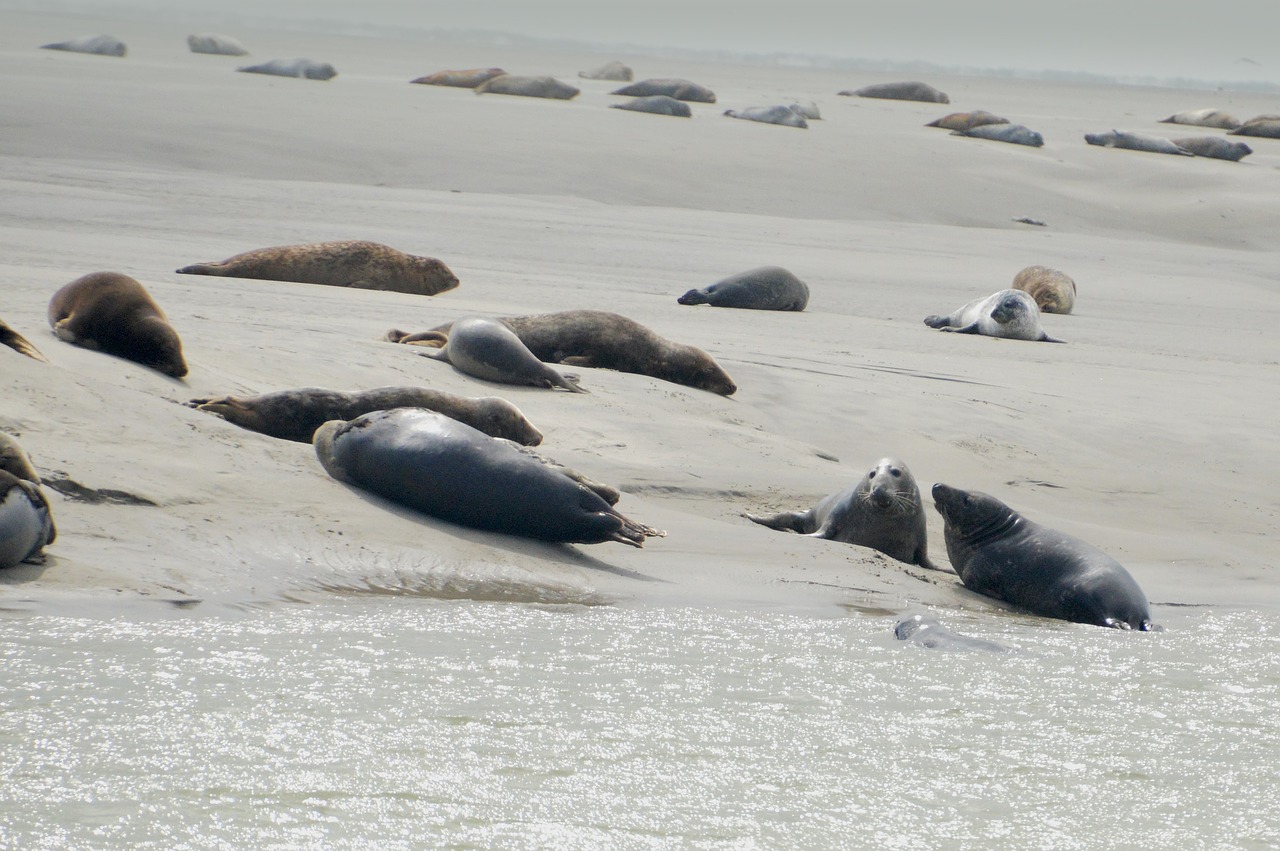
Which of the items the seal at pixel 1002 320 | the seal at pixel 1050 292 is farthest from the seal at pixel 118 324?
the seal at pixel 1050 292

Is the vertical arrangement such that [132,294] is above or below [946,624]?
above

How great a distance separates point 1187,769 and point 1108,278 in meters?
8.36

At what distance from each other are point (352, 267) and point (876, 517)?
4251mm

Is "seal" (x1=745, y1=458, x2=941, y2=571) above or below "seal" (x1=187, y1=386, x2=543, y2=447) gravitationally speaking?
below

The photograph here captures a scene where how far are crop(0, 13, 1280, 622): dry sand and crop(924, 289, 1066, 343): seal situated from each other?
212mm

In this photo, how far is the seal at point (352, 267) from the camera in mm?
7457

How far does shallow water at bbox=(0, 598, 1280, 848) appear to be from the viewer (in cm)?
201

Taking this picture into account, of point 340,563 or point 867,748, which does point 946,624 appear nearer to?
point 867,748

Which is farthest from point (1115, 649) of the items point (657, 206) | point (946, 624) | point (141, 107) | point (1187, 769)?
point (141, 107)

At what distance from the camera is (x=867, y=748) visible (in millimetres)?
2418

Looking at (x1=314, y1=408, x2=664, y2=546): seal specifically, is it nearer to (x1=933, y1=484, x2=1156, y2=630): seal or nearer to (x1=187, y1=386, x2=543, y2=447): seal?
(x1=187, y1=386, x2=543, y2=447): seal

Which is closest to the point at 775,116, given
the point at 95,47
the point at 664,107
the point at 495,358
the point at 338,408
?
the point at 664,107

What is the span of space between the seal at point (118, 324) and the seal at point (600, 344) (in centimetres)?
136

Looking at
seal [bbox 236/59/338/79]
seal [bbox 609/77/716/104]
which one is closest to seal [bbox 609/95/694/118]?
seal [bbox 609/77/716/104]
